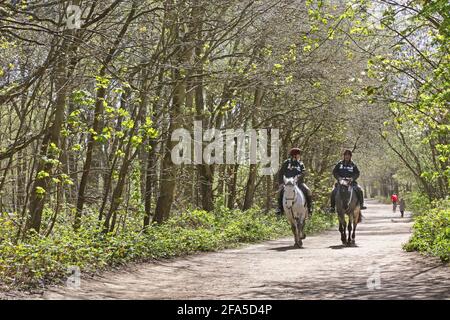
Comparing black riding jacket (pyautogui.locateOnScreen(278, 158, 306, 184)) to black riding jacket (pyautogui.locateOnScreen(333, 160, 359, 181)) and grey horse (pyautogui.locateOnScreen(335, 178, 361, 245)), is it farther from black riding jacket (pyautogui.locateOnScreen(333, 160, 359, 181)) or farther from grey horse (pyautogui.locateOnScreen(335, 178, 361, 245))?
grey horse (pyautogui.locateOnScreen(335, 178, 361, 245))

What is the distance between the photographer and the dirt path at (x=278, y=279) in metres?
8.29

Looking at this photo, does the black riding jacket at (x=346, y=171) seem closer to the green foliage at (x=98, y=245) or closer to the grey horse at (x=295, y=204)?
the grey horse at (x=295, y=204)

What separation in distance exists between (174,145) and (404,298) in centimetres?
1089

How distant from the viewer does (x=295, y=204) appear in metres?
16.8

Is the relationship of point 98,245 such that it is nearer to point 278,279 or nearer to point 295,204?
point 278,279

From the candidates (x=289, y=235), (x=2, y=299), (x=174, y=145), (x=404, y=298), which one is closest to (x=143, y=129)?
(x=174, y=145)

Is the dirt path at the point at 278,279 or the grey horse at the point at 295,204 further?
the grey horse at the point at 295,204

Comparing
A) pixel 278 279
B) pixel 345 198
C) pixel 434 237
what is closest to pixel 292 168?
pixel 345 198

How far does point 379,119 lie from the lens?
3122 cm

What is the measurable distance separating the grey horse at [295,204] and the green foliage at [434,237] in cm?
317

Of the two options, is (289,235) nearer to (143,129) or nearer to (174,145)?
(174,145)

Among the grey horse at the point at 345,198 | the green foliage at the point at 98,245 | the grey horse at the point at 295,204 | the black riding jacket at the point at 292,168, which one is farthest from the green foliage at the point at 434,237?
the green foliage at the point at 98,245

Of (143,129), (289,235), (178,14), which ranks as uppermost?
(178,14)

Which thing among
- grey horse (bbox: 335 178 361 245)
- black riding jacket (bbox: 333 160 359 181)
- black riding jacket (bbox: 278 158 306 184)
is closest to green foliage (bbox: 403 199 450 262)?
grey horse (bbox: 335 178 361 245)
